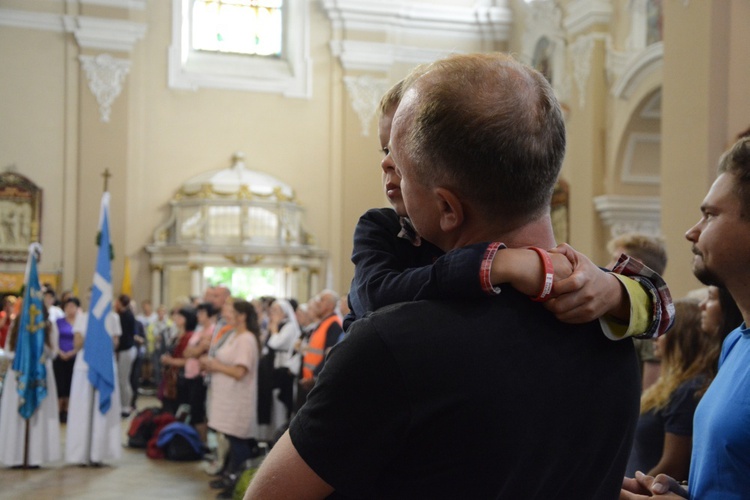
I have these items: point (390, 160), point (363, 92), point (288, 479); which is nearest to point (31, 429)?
point (390, 160)

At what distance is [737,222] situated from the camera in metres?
2.05

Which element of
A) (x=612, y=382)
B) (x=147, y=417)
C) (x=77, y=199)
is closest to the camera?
(x=612, y=382)

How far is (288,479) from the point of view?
4.07ft

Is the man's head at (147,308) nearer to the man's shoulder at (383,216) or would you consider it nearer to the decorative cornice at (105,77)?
the decorative cornice at (105,77)

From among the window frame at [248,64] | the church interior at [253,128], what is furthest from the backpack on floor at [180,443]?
the window frame at [248,64]

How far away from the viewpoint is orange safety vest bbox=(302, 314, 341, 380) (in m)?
7.77

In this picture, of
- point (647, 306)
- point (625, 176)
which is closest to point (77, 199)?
point (625, 176)

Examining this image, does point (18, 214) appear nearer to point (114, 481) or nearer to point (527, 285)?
point (114, 481)

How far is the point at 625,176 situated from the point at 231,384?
921cm

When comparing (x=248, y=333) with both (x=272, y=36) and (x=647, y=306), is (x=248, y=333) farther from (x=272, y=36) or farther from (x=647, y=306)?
(x=272, y=36)

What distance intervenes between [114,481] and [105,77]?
38.9 ft

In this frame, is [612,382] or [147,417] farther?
[147,417]

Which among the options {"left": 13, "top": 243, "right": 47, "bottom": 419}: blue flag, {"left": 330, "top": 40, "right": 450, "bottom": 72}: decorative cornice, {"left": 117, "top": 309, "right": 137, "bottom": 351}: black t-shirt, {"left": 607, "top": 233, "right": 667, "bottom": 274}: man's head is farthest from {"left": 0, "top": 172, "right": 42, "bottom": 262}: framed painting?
{"left": 607, "top": 233, "right": 667, "bottom": 274}: man's head

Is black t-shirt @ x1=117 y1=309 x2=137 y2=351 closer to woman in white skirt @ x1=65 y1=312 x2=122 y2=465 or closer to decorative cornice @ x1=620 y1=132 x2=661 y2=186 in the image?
woman in white skirt @ x1=65 y1=312 x2=122 y2=465
